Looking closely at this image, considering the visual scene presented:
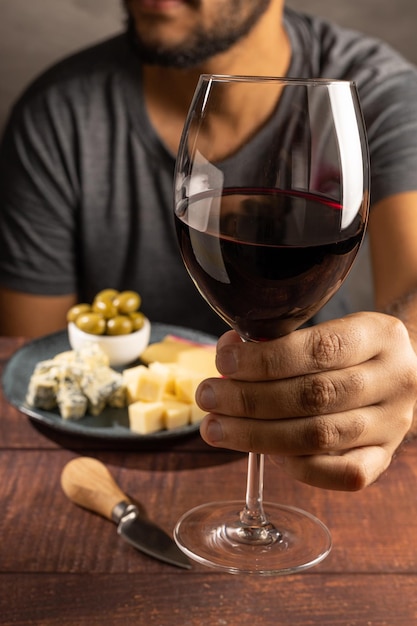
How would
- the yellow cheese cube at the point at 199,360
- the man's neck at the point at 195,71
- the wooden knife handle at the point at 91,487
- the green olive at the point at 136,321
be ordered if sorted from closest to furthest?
the wooden knife handle at the point at 91,487 → the yellow cheese cube at the point at 199,360 → the green olive at the point at 136,321 → the man's neck at the point at 195,71

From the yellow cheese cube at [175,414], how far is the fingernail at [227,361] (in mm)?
320

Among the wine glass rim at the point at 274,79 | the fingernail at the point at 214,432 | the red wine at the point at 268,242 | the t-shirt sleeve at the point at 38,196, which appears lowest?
the t-shirt sleeve at the point at 38,196

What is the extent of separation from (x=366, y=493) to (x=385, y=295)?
2.05ft

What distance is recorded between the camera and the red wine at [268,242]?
58 cm

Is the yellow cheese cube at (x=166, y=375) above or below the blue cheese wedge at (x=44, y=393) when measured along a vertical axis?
above

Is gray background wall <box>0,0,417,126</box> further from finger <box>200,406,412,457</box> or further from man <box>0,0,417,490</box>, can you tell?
finger <box>200,406,412,457</box>

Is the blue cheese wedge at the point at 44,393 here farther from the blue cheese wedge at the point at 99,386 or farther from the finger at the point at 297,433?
the finger at the point at 297,433

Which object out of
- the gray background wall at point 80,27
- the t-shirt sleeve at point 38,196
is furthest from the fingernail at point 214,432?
the gray background wall at point 80,27

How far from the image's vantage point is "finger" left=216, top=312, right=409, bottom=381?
64 cm

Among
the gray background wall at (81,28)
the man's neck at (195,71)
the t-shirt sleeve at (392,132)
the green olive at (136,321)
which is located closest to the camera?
the green olive at (136,321)

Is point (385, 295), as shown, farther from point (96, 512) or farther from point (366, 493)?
point (96, 512)

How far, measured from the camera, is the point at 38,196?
187cm

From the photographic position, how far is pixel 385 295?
1.41m

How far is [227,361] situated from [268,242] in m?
0.12
